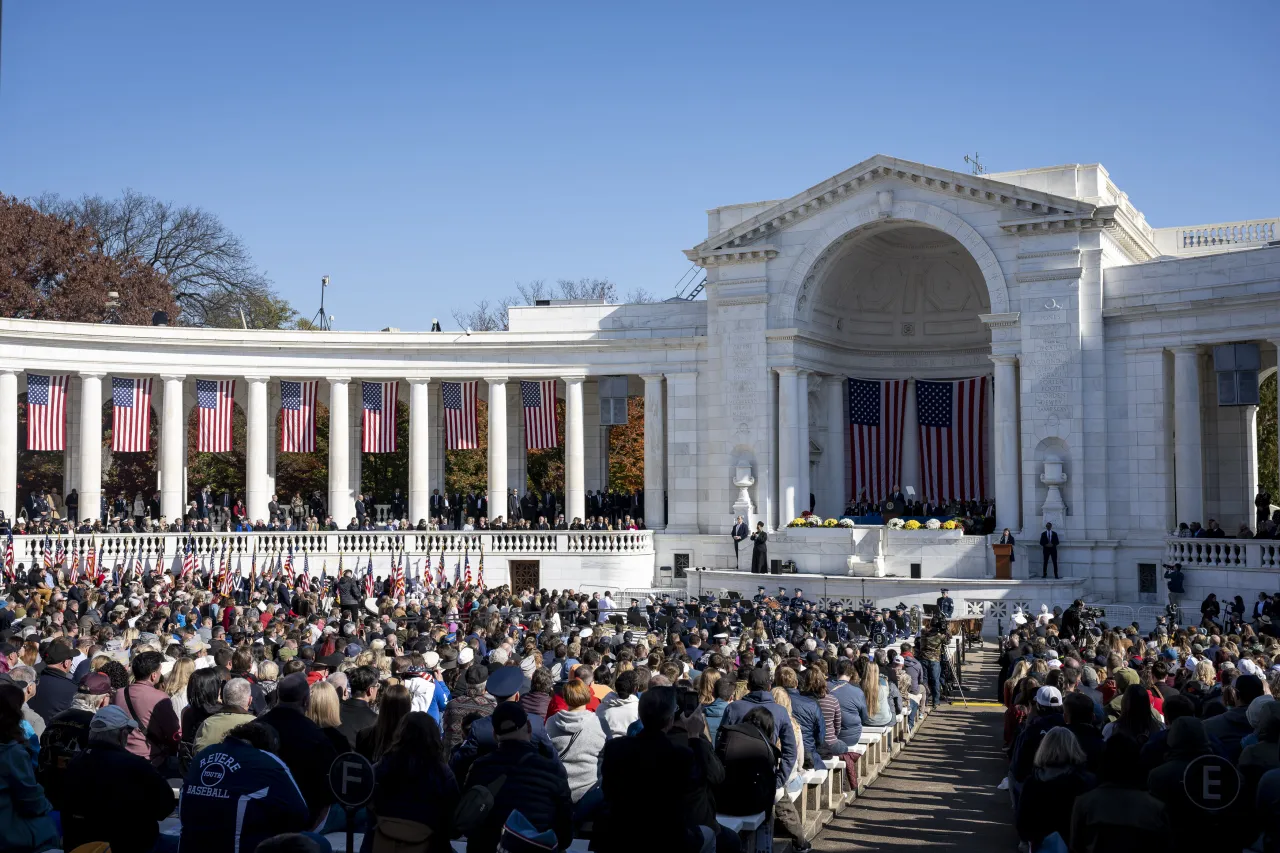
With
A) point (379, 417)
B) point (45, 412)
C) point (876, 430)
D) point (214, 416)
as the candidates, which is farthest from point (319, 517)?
point (876, 430)

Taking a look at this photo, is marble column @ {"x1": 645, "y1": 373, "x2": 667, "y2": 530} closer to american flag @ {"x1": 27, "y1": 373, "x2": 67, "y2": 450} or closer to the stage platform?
the stage platform

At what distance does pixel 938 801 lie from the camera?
20375 mm

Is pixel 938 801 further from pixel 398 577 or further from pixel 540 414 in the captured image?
pixel 540 414

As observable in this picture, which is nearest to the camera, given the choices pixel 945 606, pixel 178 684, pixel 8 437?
pixel 178 684

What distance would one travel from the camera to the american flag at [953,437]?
54438mm

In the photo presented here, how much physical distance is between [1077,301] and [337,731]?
1618 inches

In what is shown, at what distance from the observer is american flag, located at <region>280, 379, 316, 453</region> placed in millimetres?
54625

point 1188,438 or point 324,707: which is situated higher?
point 1188,438

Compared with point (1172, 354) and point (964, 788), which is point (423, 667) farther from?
point (1172, 354)

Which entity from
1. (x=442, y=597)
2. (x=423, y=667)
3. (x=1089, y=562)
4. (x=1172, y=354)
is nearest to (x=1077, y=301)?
(x=1172, y=354)

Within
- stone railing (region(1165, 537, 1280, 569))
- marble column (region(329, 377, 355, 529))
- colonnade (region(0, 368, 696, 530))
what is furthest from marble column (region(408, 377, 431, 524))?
stone railing (region(1165, 537, 1280, 569))

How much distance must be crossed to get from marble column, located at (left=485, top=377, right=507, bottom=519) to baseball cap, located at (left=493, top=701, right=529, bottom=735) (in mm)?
45304

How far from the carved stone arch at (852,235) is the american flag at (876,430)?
5.22 metres

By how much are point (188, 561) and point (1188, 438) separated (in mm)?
35823
